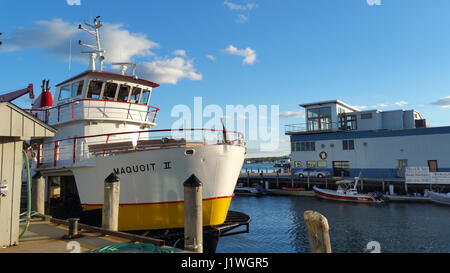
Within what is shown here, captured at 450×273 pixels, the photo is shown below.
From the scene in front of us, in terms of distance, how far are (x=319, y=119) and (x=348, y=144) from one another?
6.00 m

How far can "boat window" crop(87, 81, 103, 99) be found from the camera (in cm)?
1406

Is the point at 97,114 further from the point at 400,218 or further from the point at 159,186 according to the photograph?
the point at 400,218

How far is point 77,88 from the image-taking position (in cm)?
1445

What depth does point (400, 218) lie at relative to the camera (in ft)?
75.2

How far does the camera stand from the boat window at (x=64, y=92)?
49.2 feet

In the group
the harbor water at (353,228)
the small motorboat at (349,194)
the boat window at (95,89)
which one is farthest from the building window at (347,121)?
the boat window at (95,89)

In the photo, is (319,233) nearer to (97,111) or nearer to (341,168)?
(97,111)

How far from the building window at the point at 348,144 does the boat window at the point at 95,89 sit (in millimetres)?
31868

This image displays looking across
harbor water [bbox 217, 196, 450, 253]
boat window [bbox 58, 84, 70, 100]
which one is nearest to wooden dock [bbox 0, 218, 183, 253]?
boat window [bbox 58, 84, 70, 100]

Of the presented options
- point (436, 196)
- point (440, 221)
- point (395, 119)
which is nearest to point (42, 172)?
point (440, 221)

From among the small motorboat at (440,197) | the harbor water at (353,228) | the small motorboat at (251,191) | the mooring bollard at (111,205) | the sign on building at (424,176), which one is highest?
the mooring bollard at (111,205)

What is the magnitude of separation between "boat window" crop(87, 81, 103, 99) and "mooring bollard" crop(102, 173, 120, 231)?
7.22 metres

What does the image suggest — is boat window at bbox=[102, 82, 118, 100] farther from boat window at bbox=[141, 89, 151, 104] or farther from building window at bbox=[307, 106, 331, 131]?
building window at bbox=[307, 106, 331, 131]

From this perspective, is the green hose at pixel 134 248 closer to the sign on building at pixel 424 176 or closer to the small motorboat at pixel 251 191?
the small motorboat at pixel 251 191
